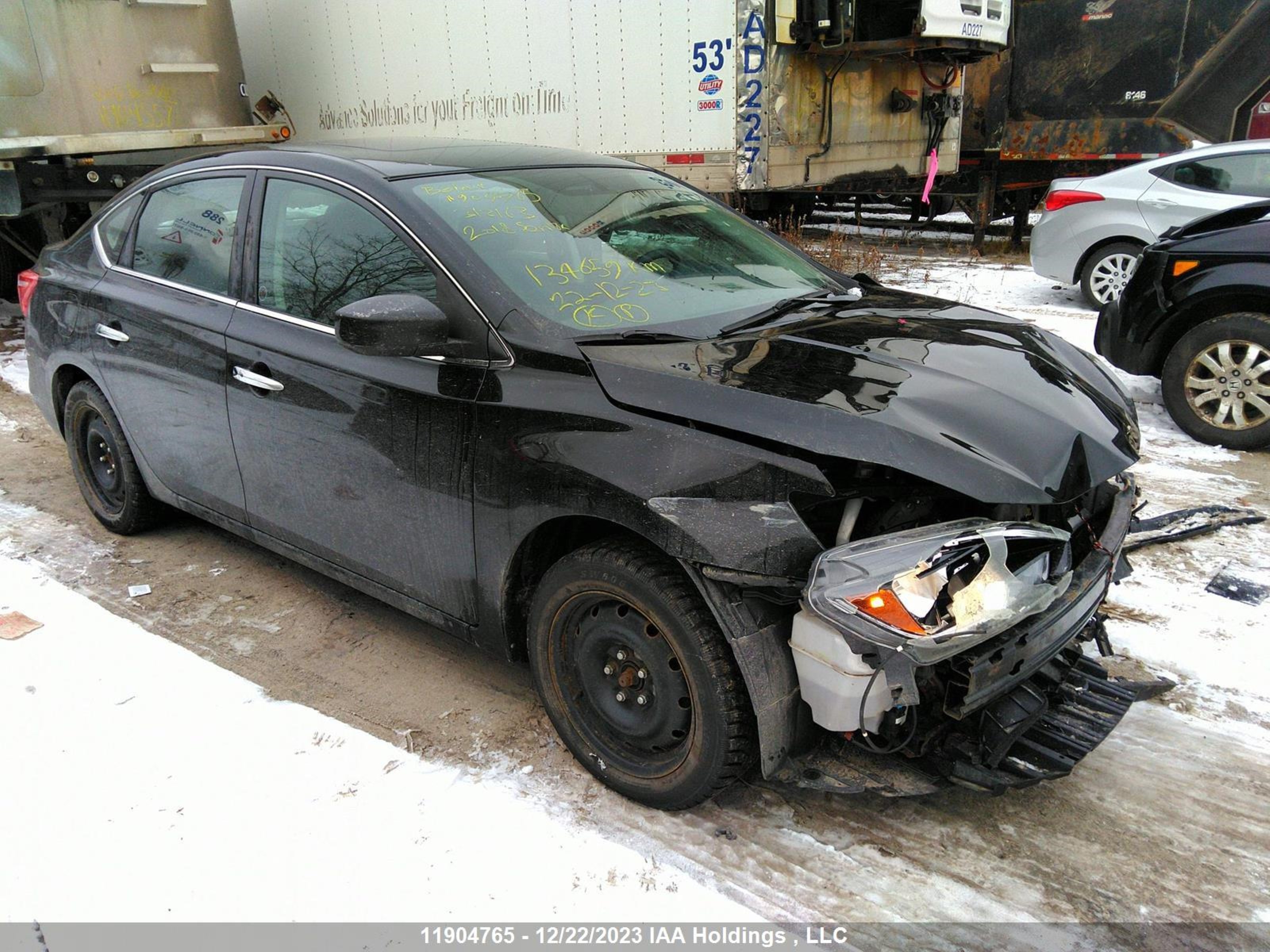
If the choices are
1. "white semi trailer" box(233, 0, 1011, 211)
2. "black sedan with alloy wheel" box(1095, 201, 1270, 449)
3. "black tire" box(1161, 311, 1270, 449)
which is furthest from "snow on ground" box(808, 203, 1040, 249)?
"black tire" box(1161, 311, 1270, 449)

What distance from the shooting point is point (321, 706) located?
3.24m

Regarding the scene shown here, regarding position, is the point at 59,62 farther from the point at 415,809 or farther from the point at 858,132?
the point at 415,809

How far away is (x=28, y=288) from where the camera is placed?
4.73m

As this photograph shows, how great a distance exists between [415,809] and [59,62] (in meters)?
8.56

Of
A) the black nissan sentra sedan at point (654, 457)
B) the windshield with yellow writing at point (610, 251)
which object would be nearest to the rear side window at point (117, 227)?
the black nissan sentra sedan at point (654, 457)

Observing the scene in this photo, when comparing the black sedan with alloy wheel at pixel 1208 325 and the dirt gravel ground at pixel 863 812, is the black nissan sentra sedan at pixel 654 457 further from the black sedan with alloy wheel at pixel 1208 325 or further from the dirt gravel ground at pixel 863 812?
the black sedan with alloy wheel at pixel 1208 325

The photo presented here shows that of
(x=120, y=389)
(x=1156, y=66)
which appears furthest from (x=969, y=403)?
(x=1156, y=66)

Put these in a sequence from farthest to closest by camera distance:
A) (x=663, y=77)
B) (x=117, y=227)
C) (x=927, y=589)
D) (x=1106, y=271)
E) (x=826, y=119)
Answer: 1. (x=826, y=119)
2. (x=1106, y=271)
3. (x=663, y=77)
4. (x=117, y=227)
5. (x=927, y=589)

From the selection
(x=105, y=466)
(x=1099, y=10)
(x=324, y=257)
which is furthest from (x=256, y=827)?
(x=1099, y=10)

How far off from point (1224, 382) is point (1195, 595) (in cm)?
233

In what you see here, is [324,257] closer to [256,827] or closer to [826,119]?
[256,827]

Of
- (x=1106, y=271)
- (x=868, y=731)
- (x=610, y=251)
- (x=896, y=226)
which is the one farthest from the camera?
(x=896, y=226)

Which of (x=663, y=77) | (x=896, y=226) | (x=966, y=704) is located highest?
(x=663, y=77)

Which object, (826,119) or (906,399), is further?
(826,119)
